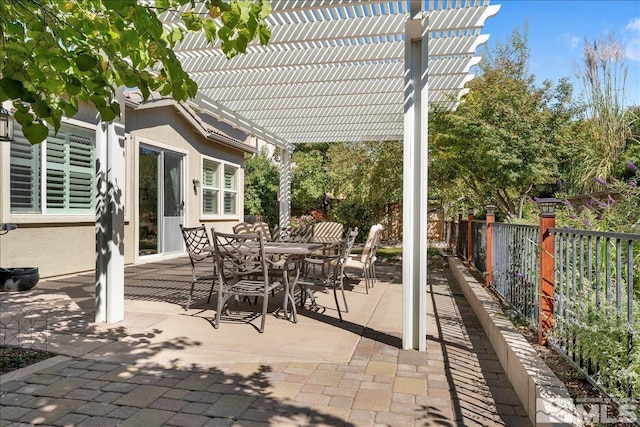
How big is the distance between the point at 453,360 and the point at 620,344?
1539 millimetres

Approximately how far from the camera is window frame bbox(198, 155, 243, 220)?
12.0 meters

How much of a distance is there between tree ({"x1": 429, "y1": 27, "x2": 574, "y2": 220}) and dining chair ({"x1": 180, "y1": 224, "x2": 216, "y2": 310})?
420 cm

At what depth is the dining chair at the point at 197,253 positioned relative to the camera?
518 cm

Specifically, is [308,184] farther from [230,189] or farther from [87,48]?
[87,48]

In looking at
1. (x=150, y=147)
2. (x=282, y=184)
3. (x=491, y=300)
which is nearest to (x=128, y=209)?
(x=150, y=147)

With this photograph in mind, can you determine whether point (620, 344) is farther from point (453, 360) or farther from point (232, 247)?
point (232, 247)

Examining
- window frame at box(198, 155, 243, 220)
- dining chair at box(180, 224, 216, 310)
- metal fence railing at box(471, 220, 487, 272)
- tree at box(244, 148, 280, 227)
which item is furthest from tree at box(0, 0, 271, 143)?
tree at box(244, 148, 280, 227)

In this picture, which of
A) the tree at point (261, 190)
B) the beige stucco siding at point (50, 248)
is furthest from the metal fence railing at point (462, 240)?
the tree at point (261, 190)

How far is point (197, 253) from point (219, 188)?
308 inches

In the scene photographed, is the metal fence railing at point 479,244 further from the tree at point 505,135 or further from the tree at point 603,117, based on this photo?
the tree at point 603,117

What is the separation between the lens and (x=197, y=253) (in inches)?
215

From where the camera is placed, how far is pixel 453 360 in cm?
357

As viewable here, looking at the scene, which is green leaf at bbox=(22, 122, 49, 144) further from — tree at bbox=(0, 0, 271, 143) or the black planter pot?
the black planter pot

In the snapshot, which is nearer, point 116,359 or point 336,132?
A: point 116,359
